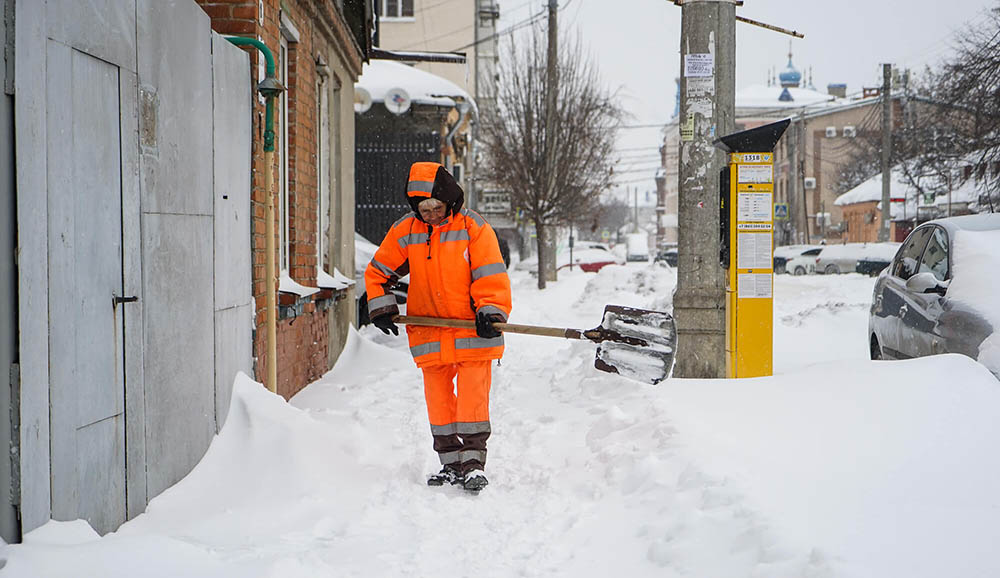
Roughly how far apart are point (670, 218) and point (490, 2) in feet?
144

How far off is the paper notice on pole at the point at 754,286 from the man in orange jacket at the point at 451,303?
2496 millimetres

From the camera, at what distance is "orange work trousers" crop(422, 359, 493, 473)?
5289mm

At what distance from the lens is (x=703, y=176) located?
7.84 m

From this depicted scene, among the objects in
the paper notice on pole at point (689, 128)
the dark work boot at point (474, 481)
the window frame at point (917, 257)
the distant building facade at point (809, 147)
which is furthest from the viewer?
the distant building facade at point (809, 147)

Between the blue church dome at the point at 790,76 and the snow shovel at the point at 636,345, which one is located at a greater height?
the blue church dome at the point at 790,76

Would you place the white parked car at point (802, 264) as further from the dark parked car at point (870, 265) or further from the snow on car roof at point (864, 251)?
the dark parked car at point (870, 265)

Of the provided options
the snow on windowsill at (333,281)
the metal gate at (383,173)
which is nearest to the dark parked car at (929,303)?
the snow on windowsill at (333,281)

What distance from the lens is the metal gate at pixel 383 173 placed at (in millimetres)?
18750

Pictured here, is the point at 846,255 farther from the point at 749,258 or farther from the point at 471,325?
the point at 471,325

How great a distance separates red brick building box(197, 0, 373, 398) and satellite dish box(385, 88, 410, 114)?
5951 mm

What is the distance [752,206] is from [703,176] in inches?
31.4

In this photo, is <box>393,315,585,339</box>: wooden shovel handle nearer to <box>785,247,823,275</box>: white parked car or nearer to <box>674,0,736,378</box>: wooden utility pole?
<box>674,0,736,378</box>: wooden utility pole

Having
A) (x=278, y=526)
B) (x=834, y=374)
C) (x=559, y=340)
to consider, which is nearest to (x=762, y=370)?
(x=834, y=374)

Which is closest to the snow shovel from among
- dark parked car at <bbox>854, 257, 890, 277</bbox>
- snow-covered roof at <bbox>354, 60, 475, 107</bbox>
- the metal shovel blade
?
the metal shovel blade
